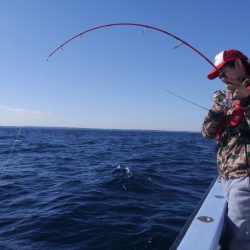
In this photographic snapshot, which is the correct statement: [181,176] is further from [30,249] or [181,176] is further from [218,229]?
[218,229]

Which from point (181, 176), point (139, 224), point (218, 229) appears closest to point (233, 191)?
point (218, 229)

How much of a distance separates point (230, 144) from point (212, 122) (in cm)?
24

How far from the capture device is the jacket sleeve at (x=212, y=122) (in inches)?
99.0

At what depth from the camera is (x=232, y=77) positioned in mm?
2348

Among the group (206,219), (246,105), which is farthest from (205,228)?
(246,105)

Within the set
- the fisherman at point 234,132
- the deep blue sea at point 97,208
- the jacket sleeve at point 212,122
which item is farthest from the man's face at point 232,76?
the deep blue sea at point 97,208

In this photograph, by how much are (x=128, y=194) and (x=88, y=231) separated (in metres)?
2.44

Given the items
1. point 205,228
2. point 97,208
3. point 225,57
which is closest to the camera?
point 225,57

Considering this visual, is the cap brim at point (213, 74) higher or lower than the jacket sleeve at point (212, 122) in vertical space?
higher

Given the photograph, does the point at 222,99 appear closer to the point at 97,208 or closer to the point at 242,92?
the point at 242,92

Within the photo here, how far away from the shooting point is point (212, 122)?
253 centimetres

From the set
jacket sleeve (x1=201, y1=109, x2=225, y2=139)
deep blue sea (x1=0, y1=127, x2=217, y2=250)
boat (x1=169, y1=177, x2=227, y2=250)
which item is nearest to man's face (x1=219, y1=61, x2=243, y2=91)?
jacket sleeve (x1=201, y1=109, x2=225, y2=139)

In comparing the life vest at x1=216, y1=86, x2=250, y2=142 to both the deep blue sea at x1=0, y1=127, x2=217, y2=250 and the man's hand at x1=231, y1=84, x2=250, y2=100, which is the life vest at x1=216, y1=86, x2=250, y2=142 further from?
the deep blue sea at x1=0, y1=127, x2=217, y2=250

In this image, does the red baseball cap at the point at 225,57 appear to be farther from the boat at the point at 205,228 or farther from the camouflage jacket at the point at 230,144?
the boat at the point at 205,228
